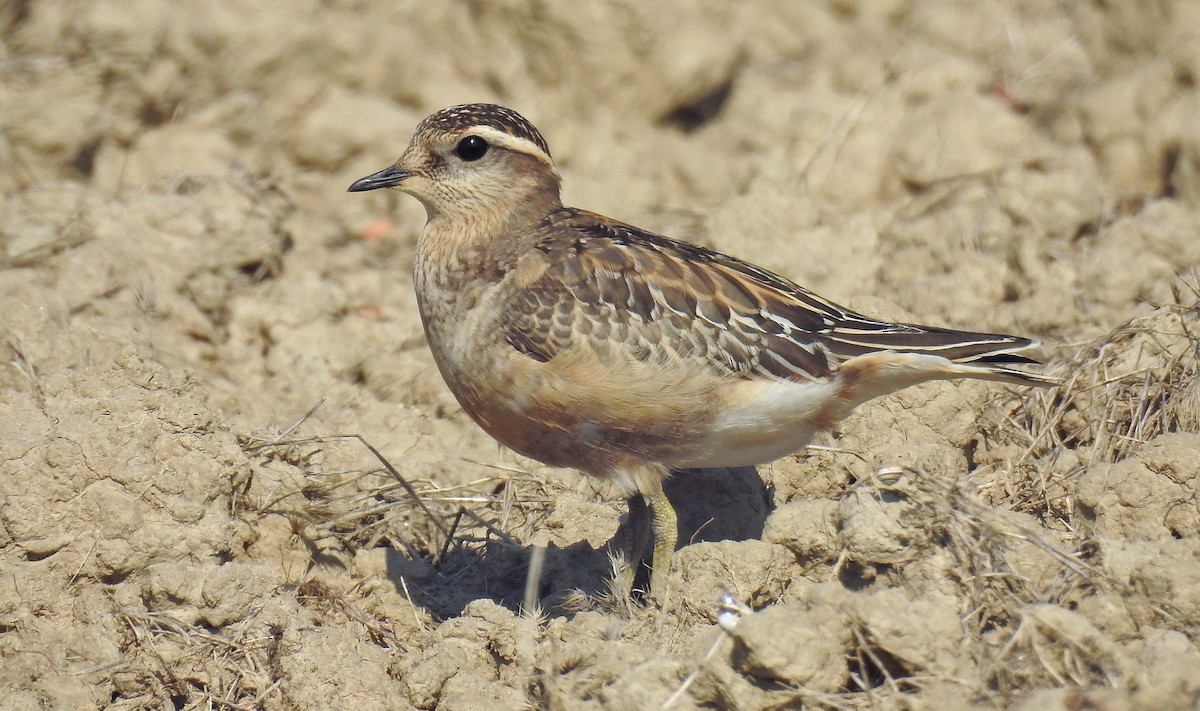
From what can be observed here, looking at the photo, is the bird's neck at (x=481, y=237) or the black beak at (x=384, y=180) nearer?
the bird's neck at (x=481, y=237)

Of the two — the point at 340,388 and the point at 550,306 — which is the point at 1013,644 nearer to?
the point at 550,306

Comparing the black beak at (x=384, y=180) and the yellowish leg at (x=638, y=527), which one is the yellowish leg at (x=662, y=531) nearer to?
the yellowish leg at (x=638, y=527)

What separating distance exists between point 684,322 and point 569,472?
1.76 meters

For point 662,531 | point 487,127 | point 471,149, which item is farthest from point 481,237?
point 662,531

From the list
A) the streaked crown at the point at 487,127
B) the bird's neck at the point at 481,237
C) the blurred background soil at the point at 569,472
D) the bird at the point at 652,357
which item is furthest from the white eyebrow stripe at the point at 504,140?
the blurred background soil at the point at 569,472

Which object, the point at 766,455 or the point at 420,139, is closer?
the point at 766,455

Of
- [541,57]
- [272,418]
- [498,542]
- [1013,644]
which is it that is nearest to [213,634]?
[498,542]

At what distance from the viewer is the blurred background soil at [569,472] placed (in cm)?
573

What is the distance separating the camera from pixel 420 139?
7.45 metres

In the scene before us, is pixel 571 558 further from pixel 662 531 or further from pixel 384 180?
pixel 384 180

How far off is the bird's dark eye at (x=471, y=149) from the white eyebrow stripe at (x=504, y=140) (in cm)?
3

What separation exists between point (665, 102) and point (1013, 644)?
7221mm

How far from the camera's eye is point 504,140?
741 cm

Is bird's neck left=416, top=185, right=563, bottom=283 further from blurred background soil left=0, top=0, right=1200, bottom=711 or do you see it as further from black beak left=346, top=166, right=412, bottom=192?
blurred background soil left=0, top=0, right=1200, bottom=711
